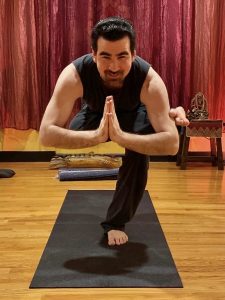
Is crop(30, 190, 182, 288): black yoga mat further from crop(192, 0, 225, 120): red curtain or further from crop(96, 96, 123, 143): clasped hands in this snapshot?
crop(192, 0, 225, 120): red curtain

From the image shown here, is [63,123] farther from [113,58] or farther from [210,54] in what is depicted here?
[210,54]

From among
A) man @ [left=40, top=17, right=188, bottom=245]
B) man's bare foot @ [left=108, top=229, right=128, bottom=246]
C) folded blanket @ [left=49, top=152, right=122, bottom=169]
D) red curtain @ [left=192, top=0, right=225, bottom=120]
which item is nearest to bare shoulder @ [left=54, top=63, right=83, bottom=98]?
man @ [left=40, top=17, right=188, bottom=245]

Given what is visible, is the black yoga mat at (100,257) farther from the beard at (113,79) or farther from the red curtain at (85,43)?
the red curtain at (85,43)

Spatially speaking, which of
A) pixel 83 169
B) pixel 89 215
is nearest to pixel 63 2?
pixel 83 169

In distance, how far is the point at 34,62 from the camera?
12.2 ft

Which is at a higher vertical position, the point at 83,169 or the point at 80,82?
the point at 80,82

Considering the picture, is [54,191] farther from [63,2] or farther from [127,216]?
[63,2]

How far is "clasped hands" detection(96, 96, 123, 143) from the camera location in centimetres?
158

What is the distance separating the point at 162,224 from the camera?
7.29 ft

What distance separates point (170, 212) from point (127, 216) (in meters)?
0.56

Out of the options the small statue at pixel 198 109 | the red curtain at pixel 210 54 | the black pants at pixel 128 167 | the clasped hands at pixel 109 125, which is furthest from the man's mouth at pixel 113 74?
the red curtain at pixel 210 54

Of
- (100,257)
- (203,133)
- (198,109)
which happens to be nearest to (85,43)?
(198,109)

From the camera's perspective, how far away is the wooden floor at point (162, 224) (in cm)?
150

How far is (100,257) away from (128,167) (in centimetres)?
41
